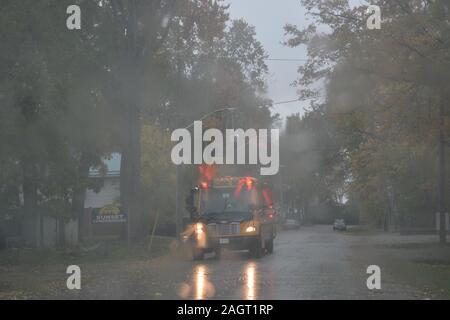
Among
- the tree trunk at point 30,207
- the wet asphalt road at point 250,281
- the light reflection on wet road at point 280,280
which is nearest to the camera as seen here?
the light reflection on wet road at point 280,280

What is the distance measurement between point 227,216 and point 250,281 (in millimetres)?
9375

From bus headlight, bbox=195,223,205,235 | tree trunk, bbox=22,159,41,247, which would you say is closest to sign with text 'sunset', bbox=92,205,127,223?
tree trunk, bbox=22,159,41,247

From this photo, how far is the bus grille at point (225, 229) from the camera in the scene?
26.1m

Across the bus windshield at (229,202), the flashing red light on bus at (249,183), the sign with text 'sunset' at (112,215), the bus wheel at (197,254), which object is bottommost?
the bus wheel at (197,254)

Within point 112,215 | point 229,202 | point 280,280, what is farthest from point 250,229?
point 112,215

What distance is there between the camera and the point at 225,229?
2614 centimetres

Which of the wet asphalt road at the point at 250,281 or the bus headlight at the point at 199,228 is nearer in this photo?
the wet asphalt road at the point at 250,281

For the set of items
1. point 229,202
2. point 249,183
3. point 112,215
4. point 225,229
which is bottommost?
point 225,229

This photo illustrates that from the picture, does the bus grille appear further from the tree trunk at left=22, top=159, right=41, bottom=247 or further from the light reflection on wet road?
the tree trunk at left=22, top=159, right=41, bottom=247

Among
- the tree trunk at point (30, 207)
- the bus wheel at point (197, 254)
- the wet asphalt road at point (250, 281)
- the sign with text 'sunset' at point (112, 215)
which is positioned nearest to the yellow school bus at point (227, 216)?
the bus wheel at point (197, 254)

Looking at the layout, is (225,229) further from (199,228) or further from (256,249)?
(256,249)

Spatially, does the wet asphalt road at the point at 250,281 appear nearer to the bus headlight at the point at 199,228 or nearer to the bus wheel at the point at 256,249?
the bus wheel at the point at 256,249

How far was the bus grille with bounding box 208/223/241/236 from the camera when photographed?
85.5 ft
